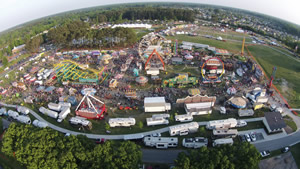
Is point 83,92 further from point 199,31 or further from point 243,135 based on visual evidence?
point 199,31

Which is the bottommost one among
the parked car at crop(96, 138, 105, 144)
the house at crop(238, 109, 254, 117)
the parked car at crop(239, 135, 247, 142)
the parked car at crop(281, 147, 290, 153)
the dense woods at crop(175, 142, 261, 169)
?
the parked car at crop(281, 147, 290, 153)

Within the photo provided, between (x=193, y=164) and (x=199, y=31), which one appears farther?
(x=199, y=31)

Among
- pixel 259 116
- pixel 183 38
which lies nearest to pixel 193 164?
pixel 259 116

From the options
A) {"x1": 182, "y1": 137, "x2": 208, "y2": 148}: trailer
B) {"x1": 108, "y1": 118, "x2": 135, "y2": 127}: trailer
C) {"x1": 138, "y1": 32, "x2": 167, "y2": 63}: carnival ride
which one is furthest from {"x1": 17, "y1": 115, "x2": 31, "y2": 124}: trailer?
{"x1": 138, "y1": 32, "x2": 167, "y2": 63}: carnival ride

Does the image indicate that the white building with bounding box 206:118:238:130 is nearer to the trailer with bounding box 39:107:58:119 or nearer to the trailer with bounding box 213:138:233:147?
the trailer with bounding box 213:138:233:147

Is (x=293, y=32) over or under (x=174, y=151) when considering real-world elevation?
over

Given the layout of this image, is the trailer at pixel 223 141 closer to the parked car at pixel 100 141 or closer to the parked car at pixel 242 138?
the parked car at pixel 242 138

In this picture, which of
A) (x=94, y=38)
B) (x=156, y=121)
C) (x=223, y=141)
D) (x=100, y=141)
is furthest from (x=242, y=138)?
(x=94, y=38)

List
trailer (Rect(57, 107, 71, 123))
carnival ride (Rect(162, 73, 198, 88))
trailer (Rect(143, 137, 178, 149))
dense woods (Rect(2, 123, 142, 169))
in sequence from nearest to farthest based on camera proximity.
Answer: dense woods (Rect(2, 123, 142, 169)), trailer (Rect(143, 137, 178, 149)), trailer (Rect(57, 107, 71, 123)), carnival ride (Rect(162, 73, 198, 88))
